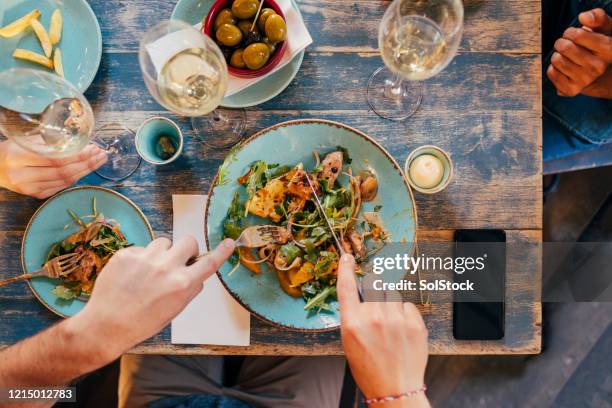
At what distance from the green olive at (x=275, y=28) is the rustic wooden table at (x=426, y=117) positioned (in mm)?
166

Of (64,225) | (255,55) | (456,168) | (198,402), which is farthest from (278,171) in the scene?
(198,402)

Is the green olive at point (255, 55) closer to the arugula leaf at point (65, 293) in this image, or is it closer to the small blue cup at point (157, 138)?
the small blue cup at point (157, 138)

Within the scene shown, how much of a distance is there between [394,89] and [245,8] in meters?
0.48

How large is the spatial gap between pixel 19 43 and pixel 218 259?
0.86 meters

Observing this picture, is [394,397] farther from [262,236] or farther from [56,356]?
[56,356]

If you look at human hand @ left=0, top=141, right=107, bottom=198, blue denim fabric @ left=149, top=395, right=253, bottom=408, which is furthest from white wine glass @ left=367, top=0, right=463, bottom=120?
blue denim fabric @ left=149, top=395, right=253, bottom=408

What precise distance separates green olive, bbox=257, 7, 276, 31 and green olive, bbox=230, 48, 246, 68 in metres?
0.08

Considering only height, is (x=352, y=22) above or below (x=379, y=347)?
above

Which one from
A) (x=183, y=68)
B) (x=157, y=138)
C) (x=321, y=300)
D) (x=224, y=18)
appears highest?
(x=224, y=18)

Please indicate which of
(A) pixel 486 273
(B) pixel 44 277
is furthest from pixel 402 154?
(B) pixel 44 277

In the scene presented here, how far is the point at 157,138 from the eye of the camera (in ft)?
4.46

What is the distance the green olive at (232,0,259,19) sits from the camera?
3.97 ft

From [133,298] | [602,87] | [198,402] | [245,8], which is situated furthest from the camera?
[198,402]

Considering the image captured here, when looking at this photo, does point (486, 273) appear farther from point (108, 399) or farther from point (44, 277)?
point (108, 399)
